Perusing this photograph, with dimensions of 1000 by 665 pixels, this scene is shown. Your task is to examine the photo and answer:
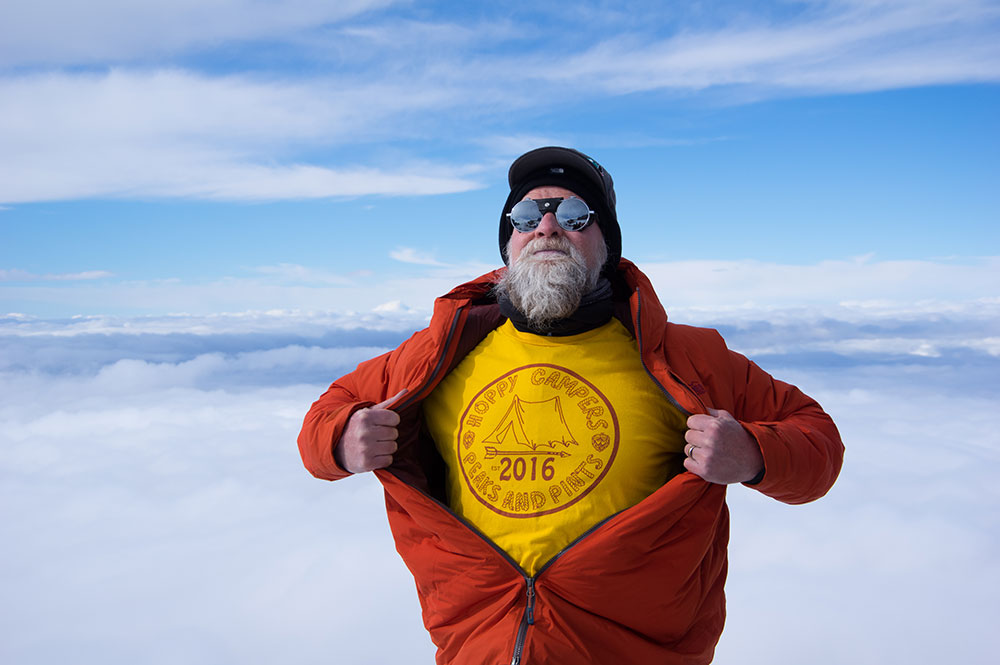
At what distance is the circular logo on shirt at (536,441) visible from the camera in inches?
127

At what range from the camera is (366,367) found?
12.3 feet

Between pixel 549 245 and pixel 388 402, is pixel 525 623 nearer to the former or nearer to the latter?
pixel 388 402

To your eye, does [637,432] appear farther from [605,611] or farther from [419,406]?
[419,406]

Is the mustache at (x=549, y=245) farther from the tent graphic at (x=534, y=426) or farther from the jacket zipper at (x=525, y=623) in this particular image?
the jacket zipper at (x=525, y=623)

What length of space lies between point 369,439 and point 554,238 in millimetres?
1283

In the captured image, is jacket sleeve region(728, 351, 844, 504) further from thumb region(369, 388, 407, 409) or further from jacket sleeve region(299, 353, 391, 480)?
jacket sleeve region(299, 353, 391, 480)

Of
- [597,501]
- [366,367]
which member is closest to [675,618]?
[597,501]

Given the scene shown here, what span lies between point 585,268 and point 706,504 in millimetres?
1198

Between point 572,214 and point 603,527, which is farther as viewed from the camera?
point 572,214

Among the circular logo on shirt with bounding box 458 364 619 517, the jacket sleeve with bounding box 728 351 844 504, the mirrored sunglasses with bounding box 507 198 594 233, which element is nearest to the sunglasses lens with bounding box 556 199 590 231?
the mirrored sunglasses with bounding box 507 198 594 233

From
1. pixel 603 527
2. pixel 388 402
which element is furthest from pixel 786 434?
pixel 388 402

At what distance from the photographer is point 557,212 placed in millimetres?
3596

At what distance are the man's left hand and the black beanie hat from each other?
1132mm

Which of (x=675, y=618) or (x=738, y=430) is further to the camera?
(x=675, y=618)
